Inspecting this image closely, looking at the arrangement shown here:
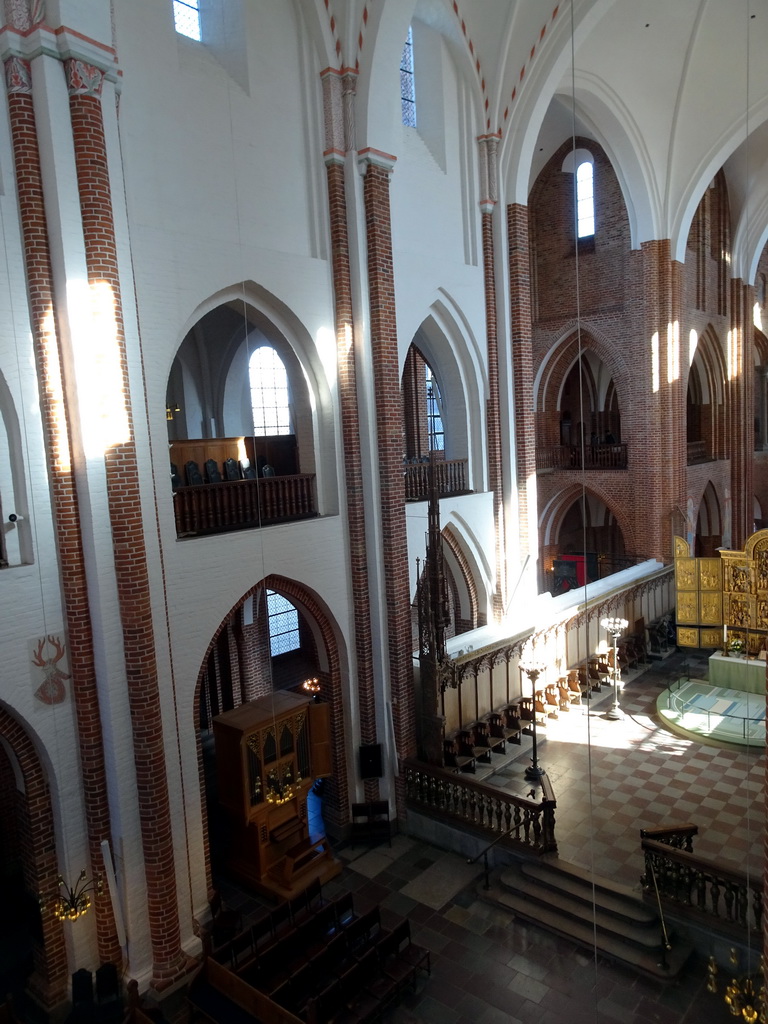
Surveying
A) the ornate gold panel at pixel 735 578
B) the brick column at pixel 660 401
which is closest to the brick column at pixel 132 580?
the ornate gold panel at pixel 735 578

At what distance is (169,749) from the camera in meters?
8.79

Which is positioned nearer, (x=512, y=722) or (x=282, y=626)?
(x=512, y=722)

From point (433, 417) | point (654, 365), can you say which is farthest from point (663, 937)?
point (654, 365)

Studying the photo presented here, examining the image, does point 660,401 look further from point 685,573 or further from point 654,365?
point 685,573

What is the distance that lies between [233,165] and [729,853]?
11155 millimetres

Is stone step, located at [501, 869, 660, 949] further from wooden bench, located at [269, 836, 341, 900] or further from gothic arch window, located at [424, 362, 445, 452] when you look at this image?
gothic arch window, located at [424, 362, 445, 452]

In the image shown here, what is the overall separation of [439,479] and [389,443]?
2.36 metres

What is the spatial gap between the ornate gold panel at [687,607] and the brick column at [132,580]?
34.5 feet

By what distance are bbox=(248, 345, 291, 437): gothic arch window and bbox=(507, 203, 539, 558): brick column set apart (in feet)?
19.7

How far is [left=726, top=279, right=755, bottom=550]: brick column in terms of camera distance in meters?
23.4

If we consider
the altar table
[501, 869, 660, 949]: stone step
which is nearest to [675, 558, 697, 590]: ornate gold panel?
the altar table

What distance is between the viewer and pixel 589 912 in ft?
29.9

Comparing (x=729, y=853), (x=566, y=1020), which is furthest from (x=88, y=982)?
(x=729, y=853)

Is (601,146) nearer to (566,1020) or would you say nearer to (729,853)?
(729,853)
